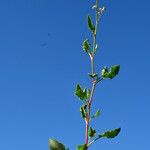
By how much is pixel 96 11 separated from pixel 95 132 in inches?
70.5

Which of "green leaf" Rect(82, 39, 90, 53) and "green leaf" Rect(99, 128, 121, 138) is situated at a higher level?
"green leaf" Rect(82, 39, 90, 53)

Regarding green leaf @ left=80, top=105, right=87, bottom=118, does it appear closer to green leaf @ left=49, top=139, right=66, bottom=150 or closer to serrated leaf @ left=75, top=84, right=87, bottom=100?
serrated leaf @ left=75, top=84, right=87, bottom=100

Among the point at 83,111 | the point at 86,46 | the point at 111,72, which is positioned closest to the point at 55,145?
the point at 83,111

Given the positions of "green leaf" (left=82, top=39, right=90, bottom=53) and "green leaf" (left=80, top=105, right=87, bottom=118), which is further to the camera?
"green leaf" (left=82, top=39, right=90, bottom=53)

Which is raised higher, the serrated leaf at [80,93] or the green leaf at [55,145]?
the serrated leaf at [80,93]

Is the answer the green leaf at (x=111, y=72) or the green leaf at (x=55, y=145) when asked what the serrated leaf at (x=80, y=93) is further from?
the green leaf at (x=55, y=145)

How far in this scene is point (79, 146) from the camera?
11.5 feet

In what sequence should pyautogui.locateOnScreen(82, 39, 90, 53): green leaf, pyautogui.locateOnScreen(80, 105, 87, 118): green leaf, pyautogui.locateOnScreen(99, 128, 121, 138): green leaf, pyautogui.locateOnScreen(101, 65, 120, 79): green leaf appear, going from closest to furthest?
pyautogui.locateOnScreen(80, 105, 87, 118): green leaf, pyautogui.locateOnScreen(99, 128, 121, 138): green leaf, pyautogui.locateOnScreen(101, 65, 120, 79): green leaf, pyautogui.locateOnScreen(82, 39, 90, 53): green leaf

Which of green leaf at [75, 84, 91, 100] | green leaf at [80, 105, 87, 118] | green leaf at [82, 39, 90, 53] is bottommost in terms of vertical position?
green leaf at [80, 105, 87, 118]

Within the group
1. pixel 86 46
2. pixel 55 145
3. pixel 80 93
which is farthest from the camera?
pixel 86 46

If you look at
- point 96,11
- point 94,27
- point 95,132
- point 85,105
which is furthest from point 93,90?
point 96,11

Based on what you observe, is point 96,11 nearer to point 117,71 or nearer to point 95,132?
point 117,71

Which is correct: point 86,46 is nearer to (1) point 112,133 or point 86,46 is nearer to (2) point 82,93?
(2) point 82,93

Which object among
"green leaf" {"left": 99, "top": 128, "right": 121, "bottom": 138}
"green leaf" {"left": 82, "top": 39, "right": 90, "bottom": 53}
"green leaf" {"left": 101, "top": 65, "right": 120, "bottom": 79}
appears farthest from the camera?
"green leaf" {"left": 82, "top": 39, "right": 90, "bottom": 53}
